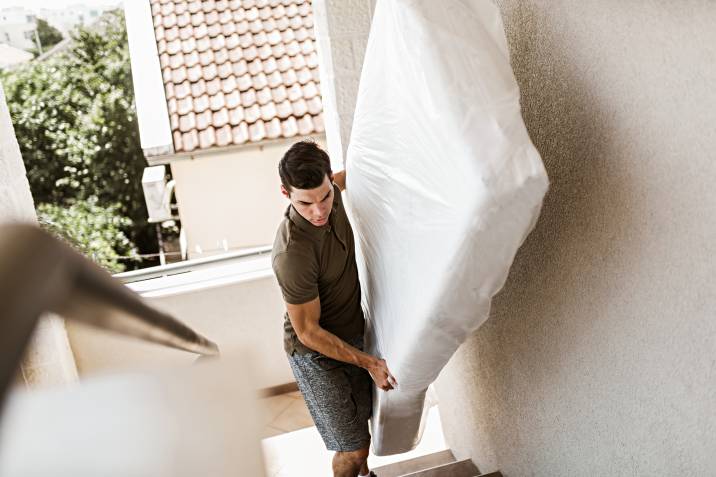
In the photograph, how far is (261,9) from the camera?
18.7 ft

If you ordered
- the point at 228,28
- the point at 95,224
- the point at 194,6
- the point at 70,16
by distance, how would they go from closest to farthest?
the point at 228,28 → the point at 194,6 → the point at 95,224 → the point at 70,16

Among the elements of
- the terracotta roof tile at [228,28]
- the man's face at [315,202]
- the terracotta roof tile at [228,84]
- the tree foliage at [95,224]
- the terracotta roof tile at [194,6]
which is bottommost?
the tree foliage at [95,224]

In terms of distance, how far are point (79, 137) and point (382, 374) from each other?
415 inches

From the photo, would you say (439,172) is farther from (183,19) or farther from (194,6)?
(194,6)

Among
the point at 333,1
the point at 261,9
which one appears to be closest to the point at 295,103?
the point at 261,9

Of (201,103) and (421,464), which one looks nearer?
(421,464)

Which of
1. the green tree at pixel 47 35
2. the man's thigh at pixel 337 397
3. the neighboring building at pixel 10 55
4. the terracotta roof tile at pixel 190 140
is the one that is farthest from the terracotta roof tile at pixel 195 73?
the green tree at pixel 47 35

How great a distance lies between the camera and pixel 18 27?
400 inches

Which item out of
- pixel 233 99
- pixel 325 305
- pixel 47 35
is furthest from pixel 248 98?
pixel 47 35

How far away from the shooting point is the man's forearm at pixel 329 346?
176 cm

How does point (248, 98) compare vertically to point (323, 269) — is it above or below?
below

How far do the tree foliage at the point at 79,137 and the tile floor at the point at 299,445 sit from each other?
8057mm

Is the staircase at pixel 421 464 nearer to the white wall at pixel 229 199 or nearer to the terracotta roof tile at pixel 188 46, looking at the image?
the white wall at pixel 229 199

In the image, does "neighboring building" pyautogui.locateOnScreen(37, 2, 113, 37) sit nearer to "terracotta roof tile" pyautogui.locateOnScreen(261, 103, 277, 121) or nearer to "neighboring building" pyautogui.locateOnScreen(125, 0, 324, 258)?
"neighboring building" pyautogui.locateOnScreen(125, 0, 324, 258)
